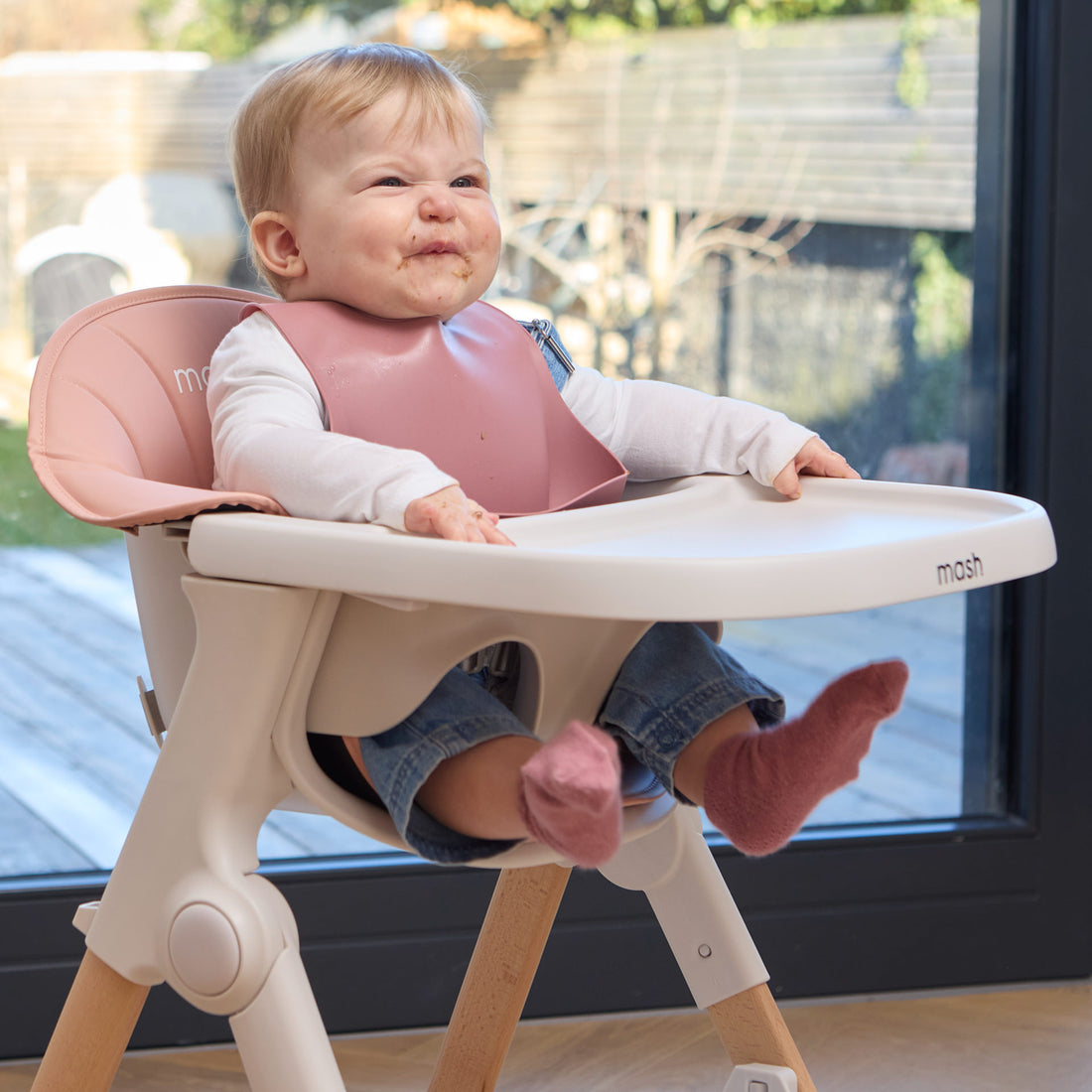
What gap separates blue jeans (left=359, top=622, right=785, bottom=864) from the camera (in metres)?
0.75

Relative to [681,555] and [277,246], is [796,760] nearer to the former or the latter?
[681,555]

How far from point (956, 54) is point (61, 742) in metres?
1.16

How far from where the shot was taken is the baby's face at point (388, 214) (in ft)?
2.71

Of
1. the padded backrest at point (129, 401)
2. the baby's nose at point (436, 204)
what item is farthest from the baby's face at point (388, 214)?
the padded backrest at point (129, 401)

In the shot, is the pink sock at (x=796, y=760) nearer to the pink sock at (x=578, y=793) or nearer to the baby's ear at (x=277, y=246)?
the pink sock at (x=578, y=793)

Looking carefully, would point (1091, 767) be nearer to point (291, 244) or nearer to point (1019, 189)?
point (1019, 189)

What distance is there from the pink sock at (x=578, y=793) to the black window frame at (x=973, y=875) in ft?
2.40

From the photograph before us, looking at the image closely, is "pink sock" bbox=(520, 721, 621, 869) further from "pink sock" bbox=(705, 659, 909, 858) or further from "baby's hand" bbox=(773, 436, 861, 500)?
"baby's hand" bbox=(773, 436, 861, 500)

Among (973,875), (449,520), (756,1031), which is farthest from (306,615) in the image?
(973,875)

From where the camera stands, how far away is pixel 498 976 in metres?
1.01

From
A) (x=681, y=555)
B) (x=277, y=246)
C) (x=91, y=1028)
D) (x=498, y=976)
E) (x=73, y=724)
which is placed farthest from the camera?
(x=73, y=724)

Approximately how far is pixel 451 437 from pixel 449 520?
196 mm

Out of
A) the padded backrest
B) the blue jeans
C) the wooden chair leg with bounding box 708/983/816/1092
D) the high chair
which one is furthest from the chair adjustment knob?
the wooden chair leg with bounding box 708/983/816/1092

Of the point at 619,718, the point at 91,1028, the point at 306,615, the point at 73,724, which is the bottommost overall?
the point at 73,724
